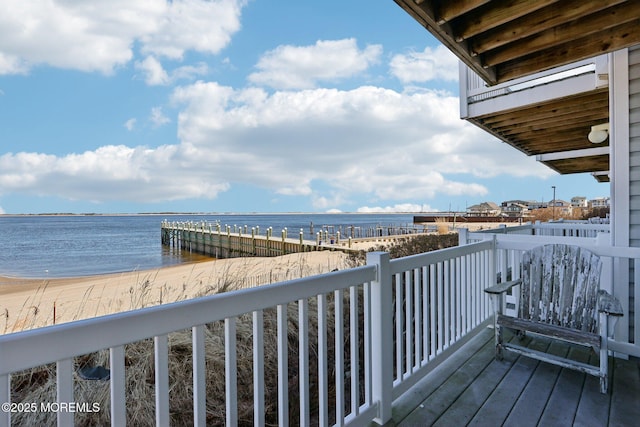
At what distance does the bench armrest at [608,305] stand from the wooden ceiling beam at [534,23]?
1.94 metres

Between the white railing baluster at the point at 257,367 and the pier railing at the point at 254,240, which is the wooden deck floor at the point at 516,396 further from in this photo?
the pier railing at the point at 254,240

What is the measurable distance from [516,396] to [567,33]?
2.62 metres

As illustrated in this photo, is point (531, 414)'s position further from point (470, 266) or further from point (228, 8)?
point (228, 8)

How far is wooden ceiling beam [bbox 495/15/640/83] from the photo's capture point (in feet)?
8.26

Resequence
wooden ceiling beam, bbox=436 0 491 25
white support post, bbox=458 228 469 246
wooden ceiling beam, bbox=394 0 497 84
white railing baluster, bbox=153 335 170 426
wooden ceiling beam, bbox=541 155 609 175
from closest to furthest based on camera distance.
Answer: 1. white railing baluster, bbox=153 335 170 426
2. wooden ceiling beam, bbox=394 0 497 84
3. wooden ceiling beam, bbox=436 0 491 25
4. white support post, bbox=458 228 469 246
5. wooden ceiling beam, bbox=541 155 609 175

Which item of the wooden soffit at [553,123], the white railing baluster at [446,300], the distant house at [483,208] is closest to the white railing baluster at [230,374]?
the white railing baluster at [446,300]

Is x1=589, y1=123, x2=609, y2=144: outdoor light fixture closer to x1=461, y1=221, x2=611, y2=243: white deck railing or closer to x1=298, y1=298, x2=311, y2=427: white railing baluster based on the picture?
x1=461, y1=221, x2=611, y2=243: white deck railing

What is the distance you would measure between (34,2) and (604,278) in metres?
12.7

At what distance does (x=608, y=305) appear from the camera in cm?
228

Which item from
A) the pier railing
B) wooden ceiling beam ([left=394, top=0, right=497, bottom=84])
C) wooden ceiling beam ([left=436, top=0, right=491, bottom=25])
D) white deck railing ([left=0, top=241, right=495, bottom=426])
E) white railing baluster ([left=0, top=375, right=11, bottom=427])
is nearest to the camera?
white railing baluster ([left=0, top=375, right=11, bottom=427])

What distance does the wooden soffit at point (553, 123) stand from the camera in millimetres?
4516

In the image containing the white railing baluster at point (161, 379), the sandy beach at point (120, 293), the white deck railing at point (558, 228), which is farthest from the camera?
the white deck railing at point (558, 228)

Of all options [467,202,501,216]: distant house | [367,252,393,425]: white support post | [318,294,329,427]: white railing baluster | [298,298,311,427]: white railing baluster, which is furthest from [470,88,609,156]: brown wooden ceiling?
[467,202,501,216]: distant house

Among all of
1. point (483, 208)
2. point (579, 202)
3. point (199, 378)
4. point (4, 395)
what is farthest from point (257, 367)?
point (483, 208)
